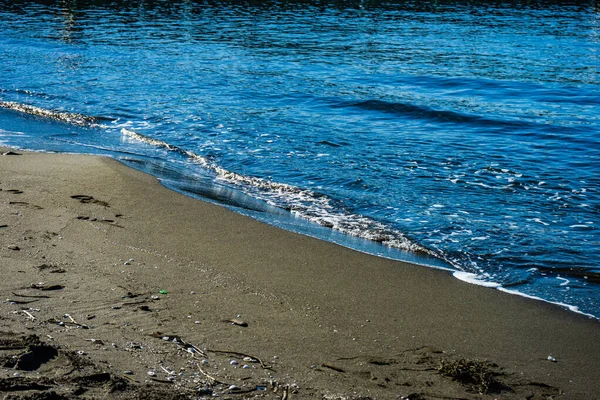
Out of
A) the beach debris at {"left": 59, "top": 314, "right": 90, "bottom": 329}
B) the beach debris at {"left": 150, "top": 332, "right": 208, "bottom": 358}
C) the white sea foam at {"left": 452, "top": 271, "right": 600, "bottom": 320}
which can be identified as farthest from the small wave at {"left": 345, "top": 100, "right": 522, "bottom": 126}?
the beach debris at {"left": 59, "top": 314, "right": 90, "bottom": 329}

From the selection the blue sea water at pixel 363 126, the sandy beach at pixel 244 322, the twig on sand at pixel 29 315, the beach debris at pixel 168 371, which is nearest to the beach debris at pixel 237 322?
the sandy beach at pixel 244 322

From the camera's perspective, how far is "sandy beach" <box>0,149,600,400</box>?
462 cm

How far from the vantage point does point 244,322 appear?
561 cm

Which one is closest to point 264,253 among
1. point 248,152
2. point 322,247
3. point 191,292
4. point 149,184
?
point 322,247

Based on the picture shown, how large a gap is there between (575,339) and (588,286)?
4.84 feet

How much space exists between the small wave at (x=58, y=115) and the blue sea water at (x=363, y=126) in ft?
0.22

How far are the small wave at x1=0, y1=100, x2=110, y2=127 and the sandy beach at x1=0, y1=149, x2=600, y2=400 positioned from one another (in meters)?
6.45

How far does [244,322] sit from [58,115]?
11022 mm

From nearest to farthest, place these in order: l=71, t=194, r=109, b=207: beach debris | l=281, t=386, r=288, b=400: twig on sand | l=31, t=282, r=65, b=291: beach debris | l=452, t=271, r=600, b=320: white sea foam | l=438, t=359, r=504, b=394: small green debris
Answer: l=281, t=386, r=288, b=400: twig on sand
l=438, t=359, r=504, b=394: small green debris
l=31, t=282, r=65, b=291: beach debris
l=452, t=271, r=600, b=320: white sea foam
l=71, t=194, r=109, b=207: beach debris

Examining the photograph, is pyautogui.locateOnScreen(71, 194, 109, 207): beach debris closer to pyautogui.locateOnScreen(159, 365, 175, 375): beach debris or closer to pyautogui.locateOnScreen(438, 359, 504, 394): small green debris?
pyautogui.locateOnScreen(159, 365, 175, 375): beach debris

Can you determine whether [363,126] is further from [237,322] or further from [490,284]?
[237,322]

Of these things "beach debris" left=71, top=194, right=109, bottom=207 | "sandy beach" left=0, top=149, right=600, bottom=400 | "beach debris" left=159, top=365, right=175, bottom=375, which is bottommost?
"beach debris" left=71, top=194, right=109, bottom=207

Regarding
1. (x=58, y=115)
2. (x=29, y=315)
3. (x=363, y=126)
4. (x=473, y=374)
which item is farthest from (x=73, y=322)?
(x=58, y=115)

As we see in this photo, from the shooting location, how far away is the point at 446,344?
18.2ft
